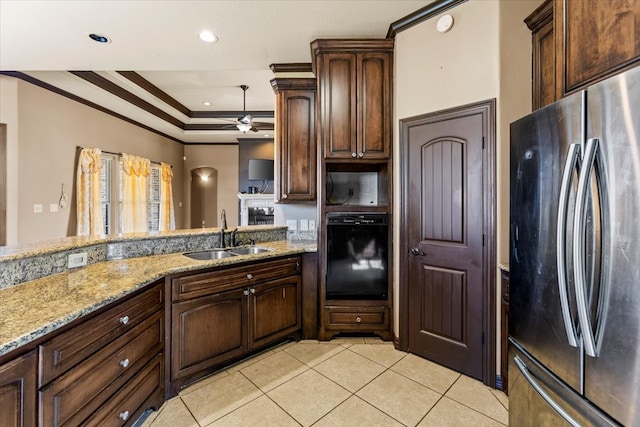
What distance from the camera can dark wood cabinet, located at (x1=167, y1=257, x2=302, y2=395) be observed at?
2.00m

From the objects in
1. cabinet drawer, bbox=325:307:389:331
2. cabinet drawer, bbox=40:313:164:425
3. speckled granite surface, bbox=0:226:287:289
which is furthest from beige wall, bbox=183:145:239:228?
cabinet drawer, bbox=40:313:164:425

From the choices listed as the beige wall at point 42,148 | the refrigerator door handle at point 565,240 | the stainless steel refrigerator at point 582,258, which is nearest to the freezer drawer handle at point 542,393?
the stainless steel refrigerator at point 582,258

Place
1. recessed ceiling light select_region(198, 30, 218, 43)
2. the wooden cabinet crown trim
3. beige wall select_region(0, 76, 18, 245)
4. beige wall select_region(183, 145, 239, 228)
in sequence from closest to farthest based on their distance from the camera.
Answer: recessed ceiling light select_region(198, 30, 218, 43), the wooden cabinet crown trim, beige wall select_region(0, 76, 18, 245), beige wall select_region(183, 145, 239, 228)

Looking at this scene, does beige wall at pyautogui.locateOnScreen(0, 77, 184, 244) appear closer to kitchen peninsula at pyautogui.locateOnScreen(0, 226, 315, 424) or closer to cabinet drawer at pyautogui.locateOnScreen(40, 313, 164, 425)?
kitchen peninsula at pyautogui.locateOnScreen(0, 226, 315, 424)

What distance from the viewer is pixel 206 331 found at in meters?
2.12

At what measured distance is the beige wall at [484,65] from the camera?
204 cm

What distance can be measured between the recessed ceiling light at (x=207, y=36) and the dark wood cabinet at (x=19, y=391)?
2.66 meters

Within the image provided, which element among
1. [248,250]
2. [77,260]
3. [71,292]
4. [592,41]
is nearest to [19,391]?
[71,292]

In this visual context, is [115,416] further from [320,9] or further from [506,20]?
[506,20]

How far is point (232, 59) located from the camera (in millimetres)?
3143

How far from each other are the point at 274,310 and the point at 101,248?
1422 millimetres

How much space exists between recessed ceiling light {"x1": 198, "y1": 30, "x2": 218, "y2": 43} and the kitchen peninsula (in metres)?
1.83

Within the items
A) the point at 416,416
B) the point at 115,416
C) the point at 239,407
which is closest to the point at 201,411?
the point at 239,407

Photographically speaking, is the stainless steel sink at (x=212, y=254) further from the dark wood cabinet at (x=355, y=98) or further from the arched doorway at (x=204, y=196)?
the arched doorway at (x=204, y=196)
